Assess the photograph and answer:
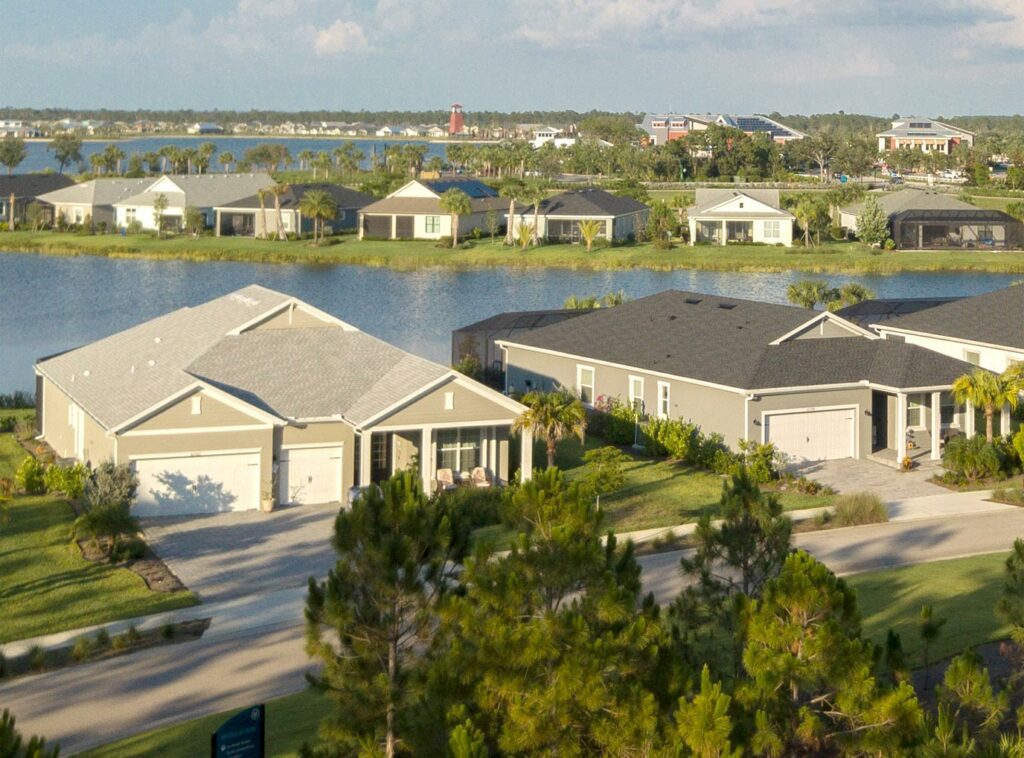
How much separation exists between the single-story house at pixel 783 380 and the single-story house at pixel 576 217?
206ft

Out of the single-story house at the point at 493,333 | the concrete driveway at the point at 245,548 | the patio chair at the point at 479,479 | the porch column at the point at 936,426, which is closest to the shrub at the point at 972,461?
the porch column at the point at 936,426

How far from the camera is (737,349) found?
38.8m

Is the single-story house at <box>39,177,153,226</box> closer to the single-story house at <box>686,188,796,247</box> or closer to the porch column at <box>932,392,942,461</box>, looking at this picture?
the single-story house at <box>686,188,796,247</box>

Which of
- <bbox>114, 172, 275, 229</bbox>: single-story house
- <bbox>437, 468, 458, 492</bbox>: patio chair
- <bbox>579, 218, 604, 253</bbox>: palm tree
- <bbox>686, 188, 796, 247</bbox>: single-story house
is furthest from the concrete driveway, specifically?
<bbox>114, 172, 275, 229</bbox>: single-story house

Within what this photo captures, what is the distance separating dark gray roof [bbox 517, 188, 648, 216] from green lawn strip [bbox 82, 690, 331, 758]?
287ft

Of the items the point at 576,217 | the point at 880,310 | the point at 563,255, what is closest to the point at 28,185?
the point at 576,217

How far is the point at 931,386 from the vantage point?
123 ft

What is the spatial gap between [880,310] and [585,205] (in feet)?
191

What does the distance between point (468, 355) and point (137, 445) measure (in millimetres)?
17107

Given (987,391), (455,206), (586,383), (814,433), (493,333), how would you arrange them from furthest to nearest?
(455,206) → (493,333) → (586,383) → (814,433) → (987,391)

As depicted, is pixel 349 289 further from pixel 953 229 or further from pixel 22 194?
pixel 22 194

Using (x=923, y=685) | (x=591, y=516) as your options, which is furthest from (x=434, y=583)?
(x=923, y=685)

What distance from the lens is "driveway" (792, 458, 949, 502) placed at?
3459 centimetres

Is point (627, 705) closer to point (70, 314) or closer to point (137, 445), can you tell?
point (137, 445)
